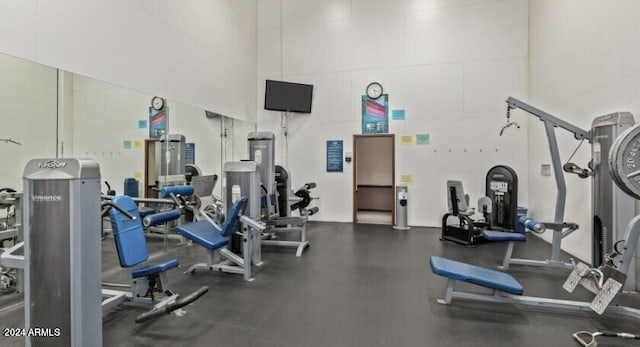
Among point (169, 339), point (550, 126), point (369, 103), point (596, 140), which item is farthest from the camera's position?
point (369, 103)

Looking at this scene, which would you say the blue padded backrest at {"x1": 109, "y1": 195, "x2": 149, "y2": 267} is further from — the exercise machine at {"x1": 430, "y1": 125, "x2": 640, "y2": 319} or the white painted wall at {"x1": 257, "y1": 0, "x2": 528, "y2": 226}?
the white painted wall at {"x1": 257, "y1": 0, "x2": 528, "y2": 226}

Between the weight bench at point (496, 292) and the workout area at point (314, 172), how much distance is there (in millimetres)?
22

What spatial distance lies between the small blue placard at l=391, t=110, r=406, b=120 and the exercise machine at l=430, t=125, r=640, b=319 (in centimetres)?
442

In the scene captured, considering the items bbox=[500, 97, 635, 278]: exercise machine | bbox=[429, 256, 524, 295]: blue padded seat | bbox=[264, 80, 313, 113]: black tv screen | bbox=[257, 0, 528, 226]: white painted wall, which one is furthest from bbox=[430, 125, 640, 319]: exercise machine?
bbox=[264, 80, 313, 113]: black tv screen

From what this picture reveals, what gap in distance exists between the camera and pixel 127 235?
2.46 m

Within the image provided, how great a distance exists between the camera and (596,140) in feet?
11.3

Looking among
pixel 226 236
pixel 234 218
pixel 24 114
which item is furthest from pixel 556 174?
pixel 24 114

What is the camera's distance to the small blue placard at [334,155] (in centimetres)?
731

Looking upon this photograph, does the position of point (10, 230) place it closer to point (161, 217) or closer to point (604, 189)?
point (161, 217)

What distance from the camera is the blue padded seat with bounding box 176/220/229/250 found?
3273mm

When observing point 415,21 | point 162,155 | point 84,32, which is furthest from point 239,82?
point 415,21

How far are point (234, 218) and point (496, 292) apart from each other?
2754mm

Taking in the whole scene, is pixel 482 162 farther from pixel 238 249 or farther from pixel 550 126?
pixel 238 249

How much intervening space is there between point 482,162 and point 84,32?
22.8 feet
